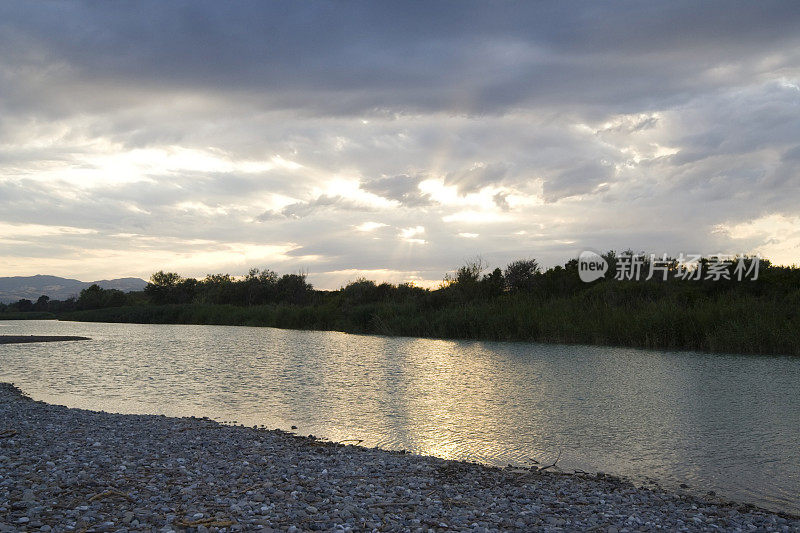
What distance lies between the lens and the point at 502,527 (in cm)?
497

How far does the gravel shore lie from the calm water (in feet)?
3.95

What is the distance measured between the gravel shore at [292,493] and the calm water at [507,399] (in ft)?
3.95

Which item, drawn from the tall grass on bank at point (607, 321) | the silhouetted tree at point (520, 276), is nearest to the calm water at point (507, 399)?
the tall grass on bank at point (607, 321)

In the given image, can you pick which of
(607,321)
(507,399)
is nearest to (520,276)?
(607,321)

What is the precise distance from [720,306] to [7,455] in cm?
2496

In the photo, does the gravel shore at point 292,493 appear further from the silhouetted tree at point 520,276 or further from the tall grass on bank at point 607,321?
the silhouetted tree at point 520,276

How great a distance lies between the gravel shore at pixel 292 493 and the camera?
4855 mm

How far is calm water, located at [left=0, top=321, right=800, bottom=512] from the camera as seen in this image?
833 cm

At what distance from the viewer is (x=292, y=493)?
18.6ft

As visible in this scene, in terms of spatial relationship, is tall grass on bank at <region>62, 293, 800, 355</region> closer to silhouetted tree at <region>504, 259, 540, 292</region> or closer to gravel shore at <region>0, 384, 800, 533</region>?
silhouetted tree at <region>504, 259, 540, 292</region>

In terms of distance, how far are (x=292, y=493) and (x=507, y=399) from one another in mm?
8078

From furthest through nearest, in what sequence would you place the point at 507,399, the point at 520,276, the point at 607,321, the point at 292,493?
the point at 520,276 < the point at 607,321 < the point at 507,399 < the point at 292,493

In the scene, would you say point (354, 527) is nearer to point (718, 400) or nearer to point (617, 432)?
point (617, 432)

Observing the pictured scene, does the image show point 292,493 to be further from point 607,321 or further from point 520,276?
point 520,276
